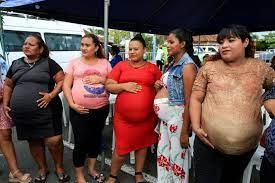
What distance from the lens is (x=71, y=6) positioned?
4.63 metres

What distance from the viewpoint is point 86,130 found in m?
3.58

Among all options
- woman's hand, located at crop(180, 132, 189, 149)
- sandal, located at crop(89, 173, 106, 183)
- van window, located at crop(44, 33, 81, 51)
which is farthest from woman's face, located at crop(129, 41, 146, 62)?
van window, located at crop(44, 33, 81, 51)

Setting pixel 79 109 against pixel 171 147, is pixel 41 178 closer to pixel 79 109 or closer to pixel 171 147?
pixel 79 109

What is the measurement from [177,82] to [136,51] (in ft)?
2.09

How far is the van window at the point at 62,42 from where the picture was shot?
14625mm

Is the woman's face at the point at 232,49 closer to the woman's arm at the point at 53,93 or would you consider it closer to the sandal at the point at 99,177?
the woman's arm at the point at 53,93

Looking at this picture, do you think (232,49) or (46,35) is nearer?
(232,49)

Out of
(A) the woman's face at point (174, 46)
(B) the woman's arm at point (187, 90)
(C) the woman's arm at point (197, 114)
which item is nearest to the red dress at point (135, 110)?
(A) the woman's face at point (174, 46)

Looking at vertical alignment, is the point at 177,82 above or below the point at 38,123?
above

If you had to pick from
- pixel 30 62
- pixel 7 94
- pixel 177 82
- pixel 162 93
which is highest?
pixel 30 62

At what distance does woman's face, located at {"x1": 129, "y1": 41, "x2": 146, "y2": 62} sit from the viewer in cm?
338

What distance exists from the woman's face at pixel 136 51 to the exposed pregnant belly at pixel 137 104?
31 centimetres

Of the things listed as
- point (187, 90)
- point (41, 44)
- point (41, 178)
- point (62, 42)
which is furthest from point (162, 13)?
point (62, 42)

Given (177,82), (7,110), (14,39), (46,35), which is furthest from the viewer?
(46,35)
